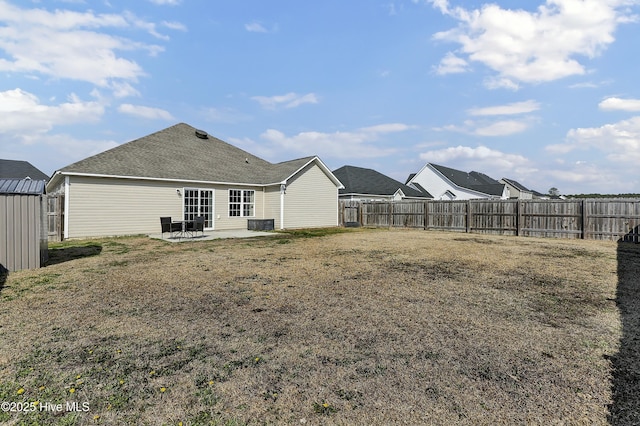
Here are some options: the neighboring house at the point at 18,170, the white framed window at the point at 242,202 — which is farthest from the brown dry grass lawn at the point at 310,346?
the neighboring house at the point at 18,170

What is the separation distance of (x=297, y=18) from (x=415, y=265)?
12.2 metres

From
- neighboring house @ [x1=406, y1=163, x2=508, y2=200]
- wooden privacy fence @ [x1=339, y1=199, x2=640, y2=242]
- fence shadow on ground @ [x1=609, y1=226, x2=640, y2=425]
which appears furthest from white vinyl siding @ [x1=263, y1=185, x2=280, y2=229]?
neighboring house @ [x1=406, y1=163, x2=508, y2=200]

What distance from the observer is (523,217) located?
16203 mm

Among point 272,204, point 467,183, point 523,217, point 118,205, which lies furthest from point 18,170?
point 467,183

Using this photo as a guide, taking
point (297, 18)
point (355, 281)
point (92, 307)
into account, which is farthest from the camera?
point (297, 18)

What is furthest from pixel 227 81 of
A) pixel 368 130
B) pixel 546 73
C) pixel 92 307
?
→ pixel 92 307

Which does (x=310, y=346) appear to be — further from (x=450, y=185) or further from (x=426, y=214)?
(x=450, y=185)

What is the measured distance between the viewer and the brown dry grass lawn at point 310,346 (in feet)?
7.70

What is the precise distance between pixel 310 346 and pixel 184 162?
17.5 m

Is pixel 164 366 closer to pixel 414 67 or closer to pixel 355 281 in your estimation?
pixel 355 281

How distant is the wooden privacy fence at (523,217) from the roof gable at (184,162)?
746 centimetres

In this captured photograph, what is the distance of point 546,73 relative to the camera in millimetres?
14656

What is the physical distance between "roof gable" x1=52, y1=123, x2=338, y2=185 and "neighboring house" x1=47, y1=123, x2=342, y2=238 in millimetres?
39

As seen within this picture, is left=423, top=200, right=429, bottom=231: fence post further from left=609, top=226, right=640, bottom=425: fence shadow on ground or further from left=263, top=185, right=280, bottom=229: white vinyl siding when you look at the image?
left=609, top=226, right=640, bottom=425: fence shadow on ground
